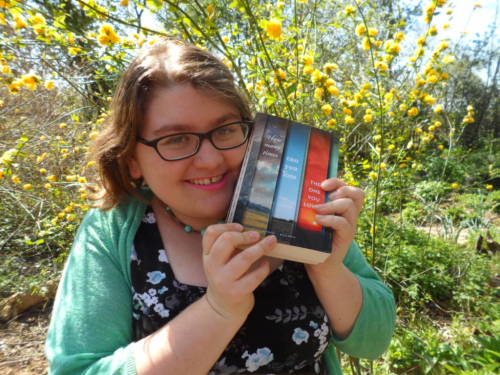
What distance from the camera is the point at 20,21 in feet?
5.32

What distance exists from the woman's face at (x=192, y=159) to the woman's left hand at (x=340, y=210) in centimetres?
27

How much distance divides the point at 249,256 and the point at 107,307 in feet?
1.43

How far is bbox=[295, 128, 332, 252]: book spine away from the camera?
0.66m

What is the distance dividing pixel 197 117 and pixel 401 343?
209cm

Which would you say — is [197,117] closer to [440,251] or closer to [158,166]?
[158,166]

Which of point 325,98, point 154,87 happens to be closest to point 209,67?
point 154,87

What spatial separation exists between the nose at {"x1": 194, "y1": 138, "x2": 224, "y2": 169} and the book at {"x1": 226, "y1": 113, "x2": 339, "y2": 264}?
4.3 inches

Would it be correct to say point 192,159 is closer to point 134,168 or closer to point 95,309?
point 134,168

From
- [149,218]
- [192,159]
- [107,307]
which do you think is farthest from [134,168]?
[107,307]

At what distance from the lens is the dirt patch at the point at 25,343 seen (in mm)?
2219

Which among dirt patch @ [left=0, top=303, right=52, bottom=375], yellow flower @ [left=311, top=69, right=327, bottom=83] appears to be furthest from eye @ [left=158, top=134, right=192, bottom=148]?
dirt patch @ [left=0, top=303, right=52, bottom=375]

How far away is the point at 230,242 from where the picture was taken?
0.64 m

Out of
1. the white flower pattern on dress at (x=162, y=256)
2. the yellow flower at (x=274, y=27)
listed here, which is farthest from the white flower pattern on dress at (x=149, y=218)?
the yellow flower at (x=274, y=27)

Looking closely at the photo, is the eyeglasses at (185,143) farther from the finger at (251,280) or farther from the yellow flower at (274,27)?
the yellow flower at (274,27)
